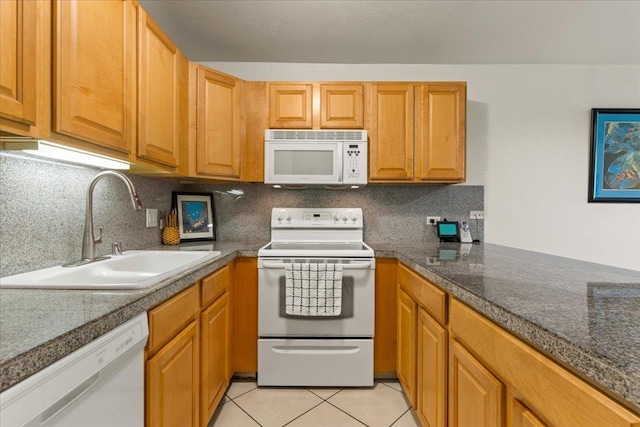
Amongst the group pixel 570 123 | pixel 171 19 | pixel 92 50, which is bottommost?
pixel 92 50

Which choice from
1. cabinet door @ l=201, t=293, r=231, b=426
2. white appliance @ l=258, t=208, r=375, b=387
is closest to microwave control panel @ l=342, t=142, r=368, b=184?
white appliance @ l=258, t=208, r=375, b=387

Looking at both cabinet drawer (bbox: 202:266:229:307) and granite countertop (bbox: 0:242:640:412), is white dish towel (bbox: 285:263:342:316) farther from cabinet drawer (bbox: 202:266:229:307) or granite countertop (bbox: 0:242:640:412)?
granite countertop (bbox: 0:242:640:412)

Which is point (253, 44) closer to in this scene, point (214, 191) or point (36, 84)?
point (214, 191)

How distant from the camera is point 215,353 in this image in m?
1.58

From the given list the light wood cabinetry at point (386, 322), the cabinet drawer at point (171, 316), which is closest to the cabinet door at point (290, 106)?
the light wood cabinetry at point (386, 322)

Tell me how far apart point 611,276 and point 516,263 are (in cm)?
32

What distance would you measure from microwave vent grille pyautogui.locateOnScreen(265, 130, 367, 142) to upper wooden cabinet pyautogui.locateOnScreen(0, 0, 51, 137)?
1.32 metres

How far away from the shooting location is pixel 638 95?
252 cm

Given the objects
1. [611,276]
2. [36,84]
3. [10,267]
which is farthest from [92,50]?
[611,276]

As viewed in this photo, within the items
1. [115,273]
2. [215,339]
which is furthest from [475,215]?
[115,273]

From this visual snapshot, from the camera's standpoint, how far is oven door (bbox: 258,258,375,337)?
6.16 ft

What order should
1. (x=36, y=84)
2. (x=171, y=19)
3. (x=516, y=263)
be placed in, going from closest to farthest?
(x=36, y=84)
(x=516, y=263)
(x=171, y=19)

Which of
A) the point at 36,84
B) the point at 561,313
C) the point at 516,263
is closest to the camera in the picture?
the point at 561,313

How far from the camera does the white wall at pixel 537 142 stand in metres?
2.51
